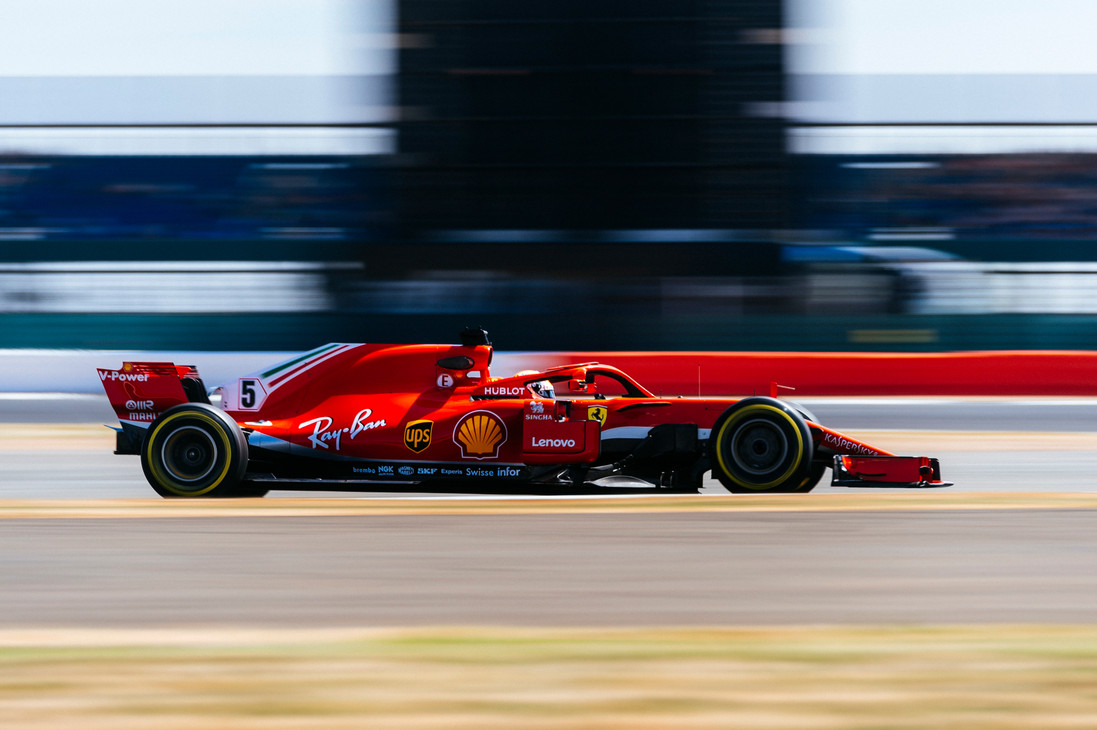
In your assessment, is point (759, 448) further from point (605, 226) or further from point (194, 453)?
point (605, 226)

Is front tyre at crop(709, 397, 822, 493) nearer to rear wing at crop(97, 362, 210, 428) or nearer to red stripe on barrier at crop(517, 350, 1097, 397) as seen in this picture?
rear wing at crop(97, 362, 210, 428)

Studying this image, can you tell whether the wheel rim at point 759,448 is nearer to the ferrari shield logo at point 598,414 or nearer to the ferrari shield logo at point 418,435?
the ferrari shield logo at point 598,414

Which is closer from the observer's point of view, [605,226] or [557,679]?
[557,679]

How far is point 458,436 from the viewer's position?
26.3ft

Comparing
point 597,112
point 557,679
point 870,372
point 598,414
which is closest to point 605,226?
point 597,112

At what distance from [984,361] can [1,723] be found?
15.1 m

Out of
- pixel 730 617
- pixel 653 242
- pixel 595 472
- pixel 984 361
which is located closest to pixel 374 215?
pixel 653 242

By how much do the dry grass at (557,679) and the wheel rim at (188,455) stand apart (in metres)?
3.53

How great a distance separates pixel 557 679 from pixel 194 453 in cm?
475

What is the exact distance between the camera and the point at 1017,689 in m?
3.91

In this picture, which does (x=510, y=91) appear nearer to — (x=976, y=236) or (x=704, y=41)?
(x=704, y=41)

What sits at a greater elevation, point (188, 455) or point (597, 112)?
point (597, 112)

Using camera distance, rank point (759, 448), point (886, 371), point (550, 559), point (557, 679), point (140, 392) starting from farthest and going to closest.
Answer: point (886, 371), point (140, 392), point (759, 448), point (550, 559), point (557, 679)

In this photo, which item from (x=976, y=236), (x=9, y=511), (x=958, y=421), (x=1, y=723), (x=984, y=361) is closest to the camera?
(x=1, y=723)
